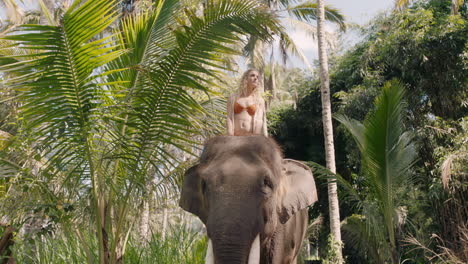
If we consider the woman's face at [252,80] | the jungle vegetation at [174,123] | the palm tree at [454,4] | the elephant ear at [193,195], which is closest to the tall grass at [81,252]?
the jungle vegetation at [174,123]

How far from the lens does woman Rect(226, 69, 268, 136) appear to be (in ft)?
13.5

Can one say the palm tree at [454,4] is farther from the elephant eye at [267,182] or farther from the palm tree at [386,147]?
the elephant eye at [267,182]

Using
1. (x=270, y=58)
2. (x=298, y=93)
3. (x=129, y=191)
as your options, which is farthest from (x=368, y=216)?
(x=270, y=58)

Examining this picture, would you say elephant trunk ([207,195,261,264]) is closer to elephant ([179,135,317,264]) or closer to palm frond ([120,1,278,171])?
elephant ([179,135,317,264])

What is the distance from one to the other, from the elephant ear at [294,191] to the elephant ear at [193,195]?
22.0 inches

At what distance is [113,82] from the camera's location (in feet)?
14.6

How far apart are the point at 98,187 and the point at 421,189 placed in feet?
32.2

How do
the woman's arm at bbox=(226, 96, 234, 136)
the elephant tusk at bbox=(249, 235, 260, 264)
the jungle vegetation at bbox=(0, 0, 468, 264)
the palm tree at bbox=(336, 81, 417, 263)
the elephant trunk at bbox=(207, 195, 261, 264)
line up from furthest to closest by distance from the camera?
the palm tree at bbox=(336, 81, 417, 263) < the jungle vegetation at bbox=(0, 0, 468, 264) < the woman's arm at bbox=(226, 96, 234, 136) < the elephant tusk at bbox=(249, 235, 260, 264) < the elephant trunk at bbox=(207, 195, 261, 264)

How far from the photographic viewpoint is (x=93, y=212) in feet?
17.6

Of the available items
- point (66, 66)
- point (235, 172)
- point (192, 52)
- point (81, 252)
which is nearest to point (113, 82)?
point (66, 66)

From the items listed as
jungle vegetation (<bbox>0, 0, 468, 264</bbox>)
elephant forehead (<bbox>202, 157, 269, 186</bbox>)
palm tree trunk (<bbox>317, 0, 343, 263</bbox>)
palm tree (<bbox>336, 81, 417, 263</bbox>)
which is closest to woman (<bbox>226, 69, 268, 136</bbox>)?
jungle vegetation (<bbox>0, 0, 468, 264</bbox>)

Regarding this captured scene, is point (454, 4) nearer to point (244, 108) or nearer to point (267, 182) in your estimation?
point (244, 108)

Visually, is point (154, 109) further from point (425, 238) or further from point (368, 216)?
point (425, 238)

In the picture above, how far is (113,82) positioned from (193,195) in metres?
1.55
